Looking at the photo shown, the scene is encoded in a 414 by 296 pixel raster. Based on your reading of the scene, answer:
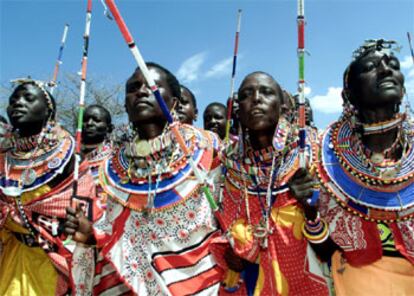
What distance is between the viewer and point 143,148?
347 centimetres

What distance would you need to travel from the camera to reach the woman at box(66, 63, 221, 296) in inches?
129

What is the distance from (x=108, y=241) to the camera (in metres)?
3.46

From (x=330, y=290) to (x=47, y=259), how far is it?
2.42 metres

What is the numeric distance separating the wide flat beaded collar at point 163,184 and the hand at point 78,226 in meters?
0.27

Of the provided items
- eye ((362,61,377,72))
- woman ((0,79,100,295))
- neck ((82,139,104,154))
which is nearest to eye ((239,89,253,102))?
eye ((362,61,377,72))

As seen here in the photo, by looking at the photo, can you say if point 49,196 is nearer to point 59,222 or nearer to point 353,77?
point 59,222

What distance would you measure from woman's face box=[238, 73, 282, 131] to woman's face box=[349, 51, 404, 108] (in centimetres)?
53

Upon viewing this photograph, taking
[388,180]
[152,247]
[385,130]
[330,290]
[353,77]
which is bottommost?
[330,290]

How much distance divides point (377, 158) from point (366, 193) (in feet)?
0.71

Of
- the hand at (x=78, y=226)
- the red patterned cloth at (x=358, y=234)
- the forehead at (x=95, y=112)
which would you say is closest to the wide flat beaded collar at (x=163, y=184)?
the hand at (x=78, y=226)

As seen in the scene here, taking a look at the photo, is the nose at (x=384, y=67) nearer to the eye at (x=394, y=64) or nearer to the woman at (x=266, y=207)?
the eye at (x=394, y=64)

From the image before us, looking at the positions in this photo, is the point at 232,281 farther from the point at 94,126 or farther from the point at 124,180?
the point at 94,126

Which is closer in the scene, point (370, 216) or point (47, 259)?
point (370, 216)

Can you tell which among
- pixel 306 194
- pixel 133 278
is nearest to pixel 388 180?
pixel 306 194
